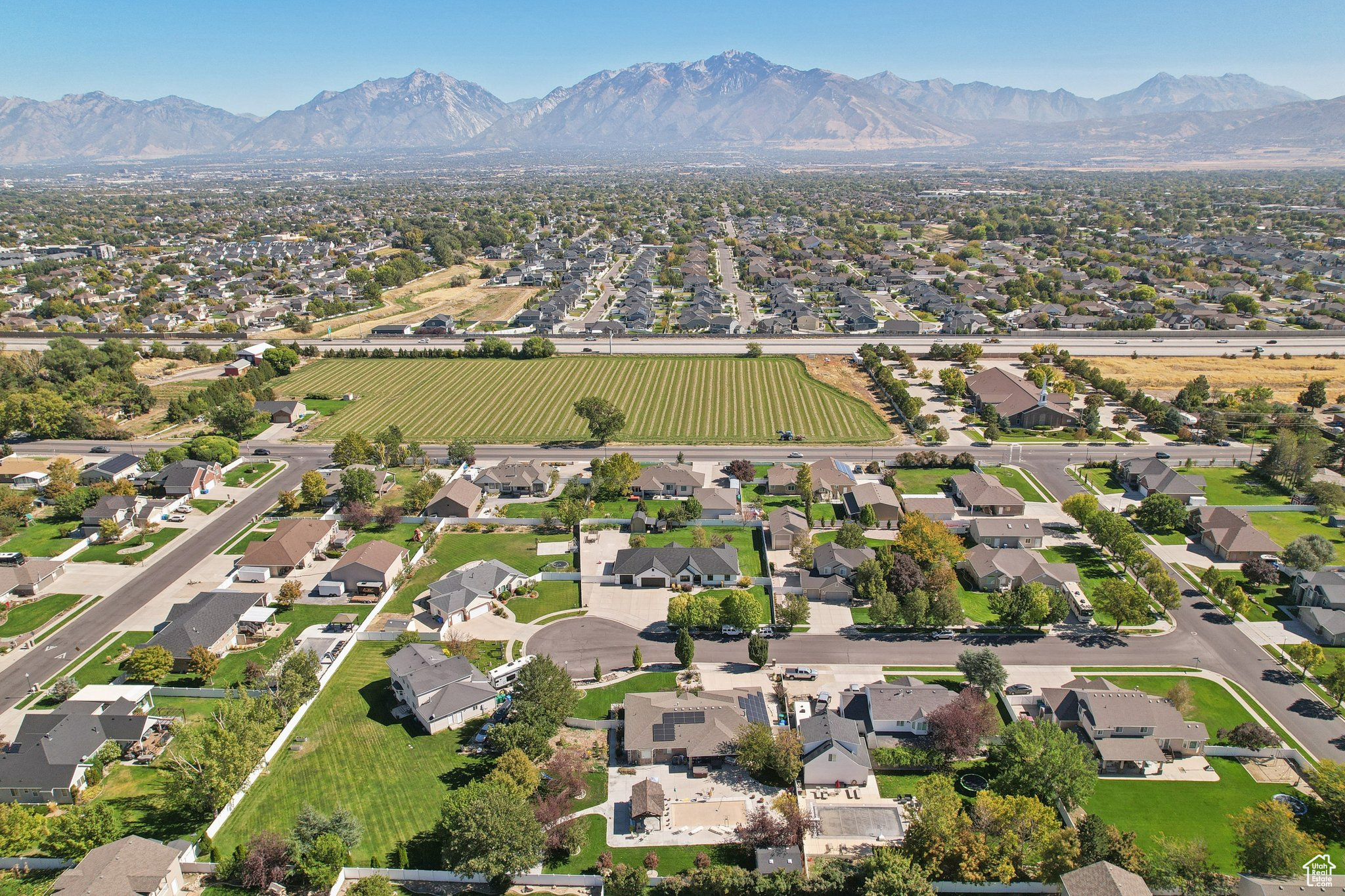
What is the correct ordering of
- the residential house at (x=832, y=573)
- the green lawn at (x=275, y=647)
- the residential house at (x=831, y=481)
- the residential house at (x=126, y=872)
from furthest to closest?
1. the residential house at (x=831, y=481)
2. the residential house at (x=832, y=573)
3. the green lawn at (x=275, y=647)
4. the residential house at (x=126, y=872)

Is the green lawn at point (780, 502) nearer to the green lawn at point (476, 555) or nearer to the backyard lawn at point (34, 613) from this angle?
the green lawn at point (476, 555)

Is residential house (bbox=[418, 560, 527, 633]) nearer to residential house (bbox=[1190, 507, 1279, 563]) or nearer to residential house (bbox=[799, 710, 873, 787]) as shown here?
residential house (bbox=[799, 710, 873, 787])

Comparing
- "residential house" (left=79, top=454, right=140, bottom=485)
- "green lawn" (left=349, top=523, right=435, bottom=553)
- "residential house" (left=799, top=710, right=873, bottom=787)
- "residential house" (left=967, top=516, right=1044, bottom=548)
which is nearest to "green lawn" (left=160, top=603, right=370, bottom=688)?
"green lawn" (left=349, top=523, right=435, bottom=553)

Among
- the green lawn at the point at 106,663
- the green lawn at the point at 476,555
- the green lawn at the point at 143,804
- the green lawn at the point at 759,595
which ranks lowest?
the green lawn at the point at 143,804

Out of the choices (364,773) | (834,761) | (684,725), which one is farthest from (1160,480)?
(364,773)

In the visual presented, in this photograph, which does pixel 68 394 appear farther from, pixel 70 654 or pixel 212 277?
pixel 212 277

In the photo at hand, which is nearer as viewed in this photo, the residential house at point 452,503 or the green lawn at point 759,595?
the green lawn at point 759,595

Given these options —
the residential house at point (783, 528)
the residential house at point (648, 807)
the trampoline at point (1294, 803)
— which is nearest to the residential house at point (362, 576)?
the residential house at point (648, 807)
